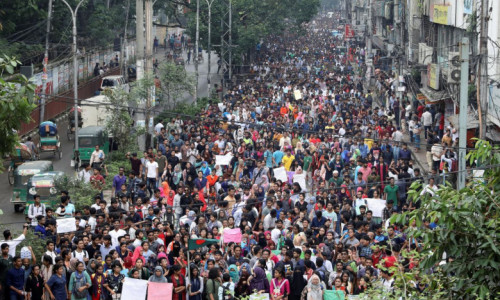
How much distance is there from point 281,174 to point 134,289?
27.7 feet

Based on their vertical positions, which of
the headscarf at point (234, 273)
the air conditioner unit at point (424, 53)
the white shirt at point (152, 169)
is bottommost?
the headscarf at point (234, 273)

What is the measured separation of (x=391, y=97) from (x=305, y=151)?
639 inches

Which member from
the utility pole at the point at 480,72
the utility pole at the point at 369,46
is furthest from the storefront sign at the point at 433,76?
the utility pole at the point at 369,46

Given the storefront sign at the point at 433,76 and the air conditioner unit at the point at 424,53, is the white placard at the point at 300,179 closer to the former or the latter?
the storefront sign at the point at 433,76

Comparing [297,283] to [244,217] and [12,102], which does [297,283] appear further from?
[12,102]

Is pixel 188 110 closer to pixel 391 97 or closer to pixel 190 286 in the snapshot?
pixel 391 97

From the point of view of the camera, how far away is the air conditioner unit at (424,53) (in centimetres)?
3679

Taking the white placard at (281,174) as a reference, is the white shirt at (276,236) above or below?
below

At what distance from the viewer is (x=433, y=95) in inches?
1298

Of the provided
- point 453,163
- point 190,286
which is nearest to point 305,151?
point 453,163

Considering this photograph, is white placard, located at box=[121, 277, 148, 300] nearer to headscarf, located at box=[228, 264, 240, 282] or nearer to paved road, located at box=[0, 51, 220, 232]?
headscarf, located at box=[228, 264, 240, 282]

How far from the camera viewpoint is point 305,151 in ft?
79.0

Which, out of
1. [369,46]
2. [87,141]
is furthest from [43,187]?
[369,46]

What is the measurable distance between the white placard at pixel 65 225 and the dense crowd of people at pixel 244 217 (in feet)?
0.41
